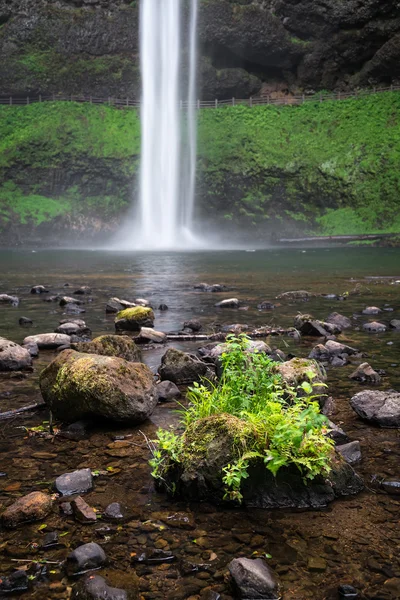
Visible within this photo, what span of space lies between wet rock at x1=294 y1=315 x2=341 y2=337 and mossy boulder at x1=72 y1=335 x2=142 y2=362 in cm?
359

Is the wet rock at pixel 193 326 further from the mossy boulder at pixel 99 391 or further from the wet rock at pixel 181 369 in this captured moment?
the mossy boulder at pixel 99 391

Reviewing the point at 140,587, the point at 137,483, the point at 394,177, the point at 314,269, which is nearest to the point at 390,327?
the point at 137,483

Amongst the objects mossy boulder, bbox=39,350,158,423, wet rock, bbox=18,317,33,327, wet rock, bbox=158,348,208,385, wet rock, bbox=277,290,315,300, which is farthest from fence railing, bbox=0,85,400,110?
mossy boulder, bbox=39,350,158,423

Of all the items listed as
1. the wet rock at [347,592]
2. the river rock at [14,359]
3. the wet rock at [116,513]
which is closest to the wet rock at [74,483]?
the wet rock at [116,513]

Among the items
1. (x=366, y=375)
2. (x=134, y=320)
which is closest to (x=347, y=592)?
(x=366, y=375)

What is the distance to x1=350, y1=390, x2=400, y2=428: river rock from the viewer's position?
197 inches

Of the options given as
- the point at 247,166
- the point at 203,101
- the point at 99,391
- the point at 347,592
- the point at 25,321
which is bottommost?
the point at 347,592

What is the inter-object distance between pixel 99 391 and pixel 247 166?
49490mm

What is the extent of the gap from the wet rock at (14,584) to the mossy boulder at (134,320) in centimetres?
754

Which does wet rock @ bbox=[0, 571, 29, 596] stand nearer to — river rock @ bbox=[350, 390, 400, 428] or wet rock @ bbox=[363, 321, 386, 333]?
river rock @ bbox=[350, 390, 400, 428]

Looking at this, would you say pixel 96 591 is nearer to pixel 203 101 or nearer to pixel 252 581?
pixel 252 581

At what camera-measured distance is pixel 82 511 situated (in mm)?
3400

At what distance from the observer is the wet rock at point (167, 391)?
229 inches

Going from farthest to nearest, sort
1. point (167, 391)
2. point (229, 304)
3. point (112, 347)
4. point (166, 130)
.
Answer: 1. point (166, 130)
2. point (229, 304)
3. point (112, 347)
4. point (167, 391)
